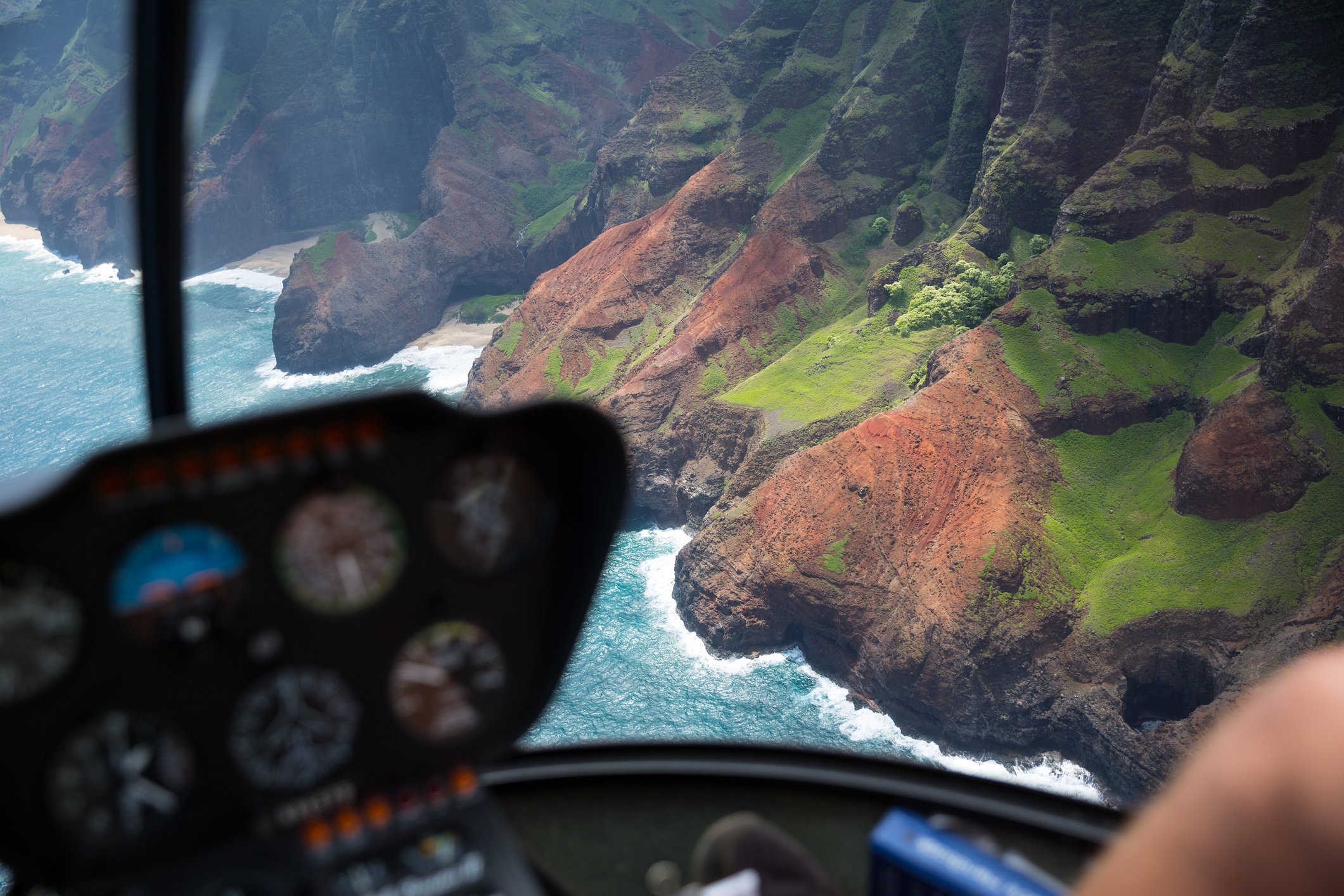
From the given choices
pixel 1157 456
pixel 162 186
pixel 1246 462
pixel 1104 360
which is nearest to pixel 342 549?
pixel 162 186

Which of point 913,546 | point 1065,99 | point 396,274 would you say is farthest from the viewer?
point 396,274

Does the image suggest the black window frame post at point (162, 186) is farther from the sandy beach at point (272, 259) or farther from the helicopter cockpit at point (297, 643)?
the sandy beach at point (272, 259)

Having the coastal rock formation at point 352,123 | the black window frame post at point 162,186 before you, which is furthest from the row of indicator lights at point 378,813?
the coastal rock formation at point 352,123

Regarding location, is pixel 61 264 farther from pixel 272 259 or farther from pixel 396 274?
pixel 396 274

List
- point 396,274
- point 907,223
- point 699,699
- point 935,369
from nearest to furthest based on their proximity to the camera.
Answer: point 935,369, point 699,699, point 907,223, point 396,274

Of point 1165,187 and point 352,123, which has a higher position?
point 352,123

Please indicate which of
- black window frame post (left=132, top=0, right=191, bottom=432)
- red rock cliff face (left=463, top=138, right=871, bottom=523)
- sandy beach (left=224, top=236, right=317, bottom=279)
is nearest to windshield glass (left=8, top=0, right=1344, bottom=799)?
black window frame post (left=132, top=0, right=191, bottom=432)

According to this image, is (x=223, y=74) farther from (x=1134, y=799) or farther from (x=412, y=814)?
(x=412, y=814)
